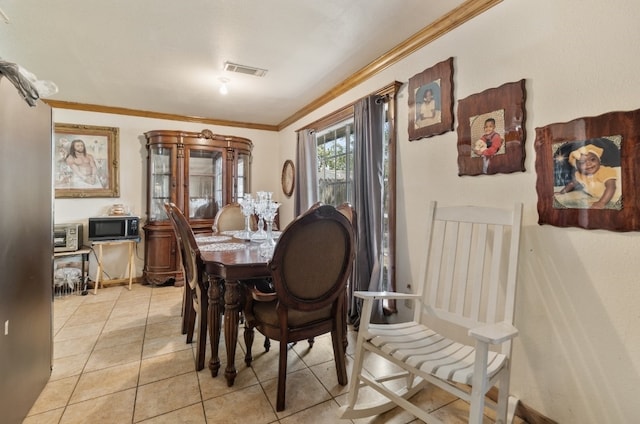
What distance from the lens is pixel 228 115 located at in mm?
4266

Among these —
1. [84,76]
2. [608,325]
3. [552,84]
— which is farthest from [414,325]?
[84,76]

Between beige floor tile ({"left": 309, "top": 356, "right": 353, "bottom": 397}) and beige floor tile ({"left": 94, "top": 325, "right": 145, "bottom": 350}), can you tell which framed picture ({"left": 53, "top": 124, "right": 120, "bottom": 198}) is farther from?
beige floor tile ({"left": 309, "top": 356, "right": 353, "bottom": 397})

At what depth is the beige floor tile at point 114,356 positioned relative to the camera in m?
2.07

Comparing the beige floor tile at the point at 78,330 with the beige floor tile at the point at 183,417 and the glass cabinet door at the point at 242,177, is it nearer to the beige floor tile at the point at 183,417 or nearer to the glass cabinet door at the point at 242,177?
the beige floor tile at the point at 183,417

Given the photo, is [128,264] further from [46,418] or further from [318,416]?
[318,416]

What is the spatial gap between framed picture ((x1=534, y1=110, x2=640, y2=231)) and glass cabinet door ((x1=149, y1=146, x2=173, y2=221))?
394cm

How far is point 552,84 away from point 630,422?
4.92ft

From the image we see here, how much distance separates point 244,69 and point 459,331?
8.88 ft

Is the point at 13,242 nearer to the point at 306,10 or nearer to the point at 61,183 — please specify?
the point at 306,10

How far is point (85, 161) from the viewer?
12.4ft

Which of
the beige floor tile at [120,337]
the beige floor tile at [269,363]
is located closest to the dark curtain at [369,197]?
the beige floor tile at [269,363]

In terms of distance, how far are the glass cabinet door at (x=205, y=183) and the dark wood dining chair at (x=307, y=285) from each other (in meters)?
2.67

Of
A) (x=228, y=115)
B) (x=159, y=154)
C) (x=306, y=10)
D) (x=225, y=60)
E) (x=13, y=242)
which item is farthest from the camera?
(x=228, y=115)

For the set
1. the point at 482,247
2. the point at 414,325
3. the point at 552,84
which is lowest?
the point at 414,325
